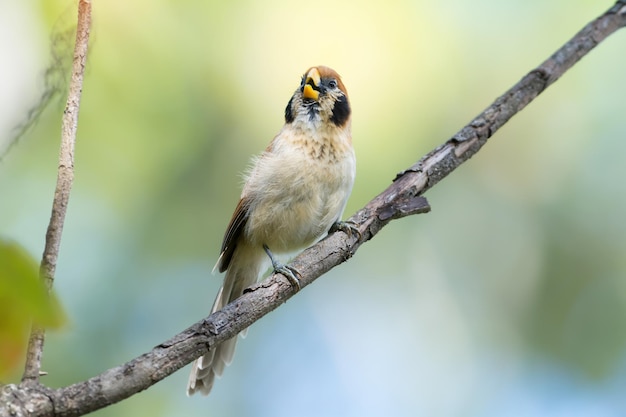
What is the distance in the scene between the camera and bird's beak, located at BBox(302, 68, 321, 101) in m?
4.59

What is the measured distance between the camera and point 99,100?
18.2ft

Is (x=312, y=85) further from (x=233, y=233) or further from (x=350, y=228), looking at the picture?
(x=350, y=228)

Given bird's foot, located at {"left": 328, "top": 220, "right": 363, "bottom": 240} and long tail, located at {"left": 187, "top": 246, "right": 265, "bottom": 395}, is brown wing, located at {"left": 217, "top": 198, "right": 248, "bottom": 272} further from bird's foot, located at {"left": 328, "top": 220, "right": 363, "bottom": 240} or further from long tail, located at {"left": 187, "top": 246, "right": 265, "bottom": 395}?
bird's foot, located at {"left": 328, "top": 220, "right": 363, "bottom": 240}

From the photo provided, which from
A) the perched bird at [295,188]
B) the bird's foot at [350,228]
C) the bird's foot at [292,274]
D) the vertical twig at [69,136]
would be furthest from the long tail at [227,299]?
the vertical twig at [69,136]

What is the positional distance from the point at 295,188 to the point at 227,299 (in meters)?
1.01

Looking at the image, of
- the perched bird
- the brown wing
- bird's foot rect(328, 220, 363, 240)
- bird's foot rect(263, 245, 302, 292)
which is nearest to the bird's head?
the perched bird

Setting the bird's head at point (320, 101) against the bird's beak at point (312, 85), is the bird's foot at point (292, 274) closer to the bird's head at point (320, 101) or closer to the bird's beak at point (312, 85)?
the bird's head at point (320, 101)

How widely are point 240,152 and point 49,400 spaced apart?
12.6 ft

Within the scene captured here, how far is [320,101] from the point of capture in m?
4.64

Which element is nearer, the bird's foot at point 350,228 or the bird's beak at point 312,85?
the bird's foot at point 350,228

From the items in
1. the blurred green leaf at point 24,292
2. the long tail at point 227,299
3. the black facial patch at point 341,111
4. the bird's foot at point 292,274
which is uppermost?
the black facial patch at point 341,111

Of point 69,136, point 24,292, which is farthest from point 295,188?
point 24,292

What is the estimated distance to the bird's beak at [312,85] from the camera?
15.0 feet

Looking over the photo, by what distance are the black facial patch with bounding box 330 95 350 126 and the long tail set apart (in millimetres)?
992
